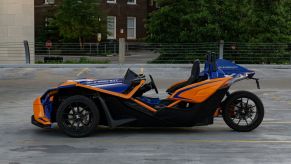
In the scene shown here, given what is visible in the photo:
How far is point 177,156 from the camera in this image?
6.89 metres

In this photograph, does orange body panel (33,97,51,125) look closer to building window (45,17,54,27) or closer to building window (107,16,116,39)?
building window (45,17,54,27)

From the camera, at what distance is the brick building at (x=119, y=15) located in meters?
46.7

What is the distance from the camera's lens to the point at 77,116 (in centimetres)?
795

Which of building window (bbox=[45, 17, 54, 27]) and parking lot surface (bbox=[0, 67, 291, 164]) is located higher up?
building window (bbox=[45, 17, 54, 27])

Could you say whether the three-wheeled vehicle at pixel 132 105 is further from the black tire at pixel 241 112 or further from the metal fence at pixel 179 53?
the metal fence at pixel 179 53

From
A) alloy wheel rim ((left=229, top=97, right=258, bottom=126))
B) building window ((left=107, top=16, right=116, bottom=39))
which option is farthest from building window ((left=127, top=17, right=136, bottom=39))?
alloy wheel rim ((left=229, top=97, right=258, bottom=126))

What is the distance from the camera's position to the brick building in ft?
153

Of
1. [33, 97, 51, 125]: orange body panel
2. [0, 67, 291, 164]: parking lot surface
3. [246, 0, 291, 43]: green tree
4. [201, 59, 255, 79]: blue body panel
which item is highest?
[246, 0, 291, 43]: green tree

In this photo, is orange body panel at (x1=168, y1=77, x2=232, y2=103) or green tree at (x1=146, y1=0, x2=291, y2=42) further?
green tree at (x1=146, y1=0, x2=291, y2=42)

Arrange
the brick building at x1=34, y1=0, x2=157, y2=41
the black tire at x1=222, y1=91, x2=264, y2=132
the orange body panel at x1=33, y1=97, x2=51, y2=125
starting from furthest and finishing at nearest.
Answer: the brick building at x1=34, y1=0, x2=157, y2=41
the black tire at x1=222, y1=91, x2=264, y2=132
the orange body panel at x1=33, y1=97, x2=51, y2=125

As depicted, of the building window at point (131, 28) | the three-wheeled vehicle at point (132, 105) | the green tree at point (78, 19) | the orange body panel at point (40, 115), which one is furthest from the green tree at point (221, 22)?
the building window at point (131, 28)

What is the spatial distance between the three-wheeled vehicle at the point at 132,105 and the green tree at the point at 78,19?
32737 mm

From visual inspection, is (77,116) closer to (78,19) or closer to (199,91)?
(199,91)

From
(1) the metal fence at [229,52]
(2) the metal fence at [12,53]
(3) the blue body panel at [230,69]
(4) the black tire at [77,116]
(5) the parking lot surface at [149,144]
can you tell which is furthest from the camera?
(2) the metal fence at [12,53]
